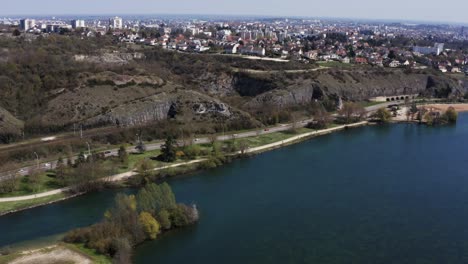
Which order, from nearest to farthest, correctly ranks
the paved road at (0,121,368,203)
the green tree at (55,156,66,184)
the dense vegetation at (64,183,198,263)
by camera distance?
the dense vegetation at (64,183,198,263)
the paved road at (0,121,368,203)
the green tree at (55,156,66,184)

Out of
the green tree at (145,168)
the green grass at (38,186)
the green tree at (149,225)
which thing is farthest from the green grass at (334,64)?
the green tree at (149,225)

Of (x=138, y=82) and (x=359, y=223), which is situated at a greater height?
(x=138, y=82)

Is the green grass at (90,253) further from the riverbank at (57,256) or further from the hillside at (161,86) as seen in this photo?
the hillside at (161,86)

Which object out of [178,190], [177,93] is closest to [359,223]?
[178,190]

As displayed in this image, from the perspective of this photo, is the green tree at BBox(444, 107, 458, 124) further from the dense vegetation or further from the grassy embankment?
the grassy embankment

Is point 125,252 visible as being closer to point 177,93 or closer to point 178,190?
point 178,190

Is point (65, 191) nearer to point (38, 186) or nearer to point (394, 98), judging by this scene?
point (38, 186)

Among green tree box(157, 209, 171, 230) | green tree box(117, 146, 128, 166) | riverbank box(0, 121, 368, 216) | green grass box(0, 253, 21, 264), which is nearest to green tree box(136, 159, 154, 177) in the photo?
riverbank box(0, 121, 368, 216)
